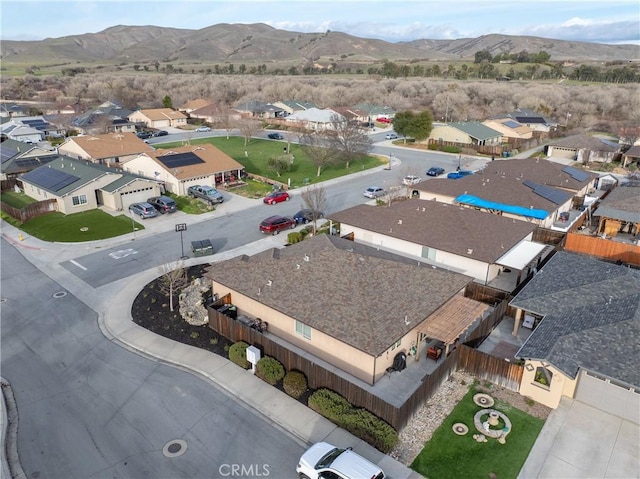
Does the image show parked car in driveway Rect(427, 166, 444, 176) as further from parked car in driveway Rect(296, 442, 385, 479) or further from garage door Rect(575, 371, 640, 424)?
parked car in driveway Rect(296, 442, 385, 479)

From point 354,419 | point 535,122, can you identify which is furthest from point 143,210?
point 535,122

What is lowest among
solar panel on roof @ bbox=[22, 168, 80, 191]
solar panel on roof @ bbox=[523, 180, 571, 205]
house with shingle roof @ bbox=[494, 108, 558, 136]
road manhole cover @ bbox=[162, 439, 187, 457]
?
road manhole cover @ bbox=[162, 439, 187, 457]

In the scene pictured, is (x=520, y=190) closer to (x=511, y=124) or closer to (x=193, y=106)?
(x=511, y=124)

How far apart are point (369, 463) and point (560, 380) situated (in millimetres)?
9617

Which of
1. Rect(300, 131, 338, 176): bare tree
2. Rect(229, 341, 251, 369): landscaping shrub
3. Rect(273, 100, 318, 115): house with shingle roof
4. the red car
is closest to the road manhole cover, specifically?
Rect(229, 341, 251, 369): landscaping shrub

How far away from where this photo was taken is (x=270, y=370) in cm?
2091

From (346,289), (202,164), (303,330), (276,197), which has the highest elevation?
(346,289)

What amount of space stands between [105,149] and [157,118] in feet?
148

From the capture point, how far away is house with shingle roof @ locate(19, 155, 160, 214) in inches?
1753

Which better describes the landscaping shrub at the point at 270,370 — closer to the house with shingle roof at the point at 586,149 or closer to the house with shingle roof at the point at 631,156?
the house with shingle roof at the point at 586,149

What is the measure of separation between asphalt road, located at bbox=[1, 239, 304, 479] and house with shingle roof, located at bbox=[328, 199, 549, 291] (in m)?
18.3

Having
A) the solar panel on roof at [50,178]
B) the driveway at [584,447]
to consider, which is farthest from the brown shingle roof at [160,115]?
the driveway at [584,447]

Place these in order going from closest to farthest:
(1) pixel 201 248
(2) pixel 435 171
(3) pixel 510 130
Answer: (1) pixel 201 248 → (2) pixel 435 171 → (3) pixel 510 130

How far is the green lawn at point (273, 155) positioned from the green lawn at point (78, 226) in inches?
831
